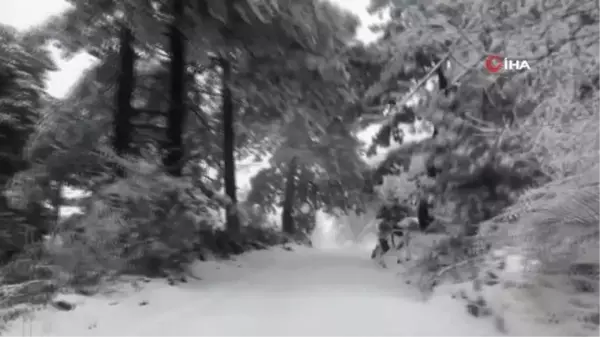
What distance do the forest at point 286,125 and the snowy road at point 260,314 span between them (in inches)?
20.7

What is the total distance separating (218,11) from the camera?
27.0 feet

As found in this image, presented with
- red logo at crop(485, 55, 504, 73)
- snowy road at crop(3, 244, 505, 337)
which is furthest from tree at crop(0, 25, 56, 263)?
red logo at crop(485, 55, 504, 73)

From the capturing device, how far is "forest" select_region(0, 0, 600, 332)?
12.8 ft

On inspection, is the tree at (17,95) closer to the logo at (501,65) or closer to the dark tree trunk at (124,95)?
the dark tree trunk at (124,95)

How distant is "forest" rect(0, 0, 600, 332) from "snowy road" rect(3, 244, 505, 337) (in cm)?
53

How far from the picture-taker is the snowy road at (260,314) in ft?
15.3

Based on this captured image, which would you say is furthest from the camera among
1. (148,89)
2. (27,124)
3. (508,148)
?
(27,124)

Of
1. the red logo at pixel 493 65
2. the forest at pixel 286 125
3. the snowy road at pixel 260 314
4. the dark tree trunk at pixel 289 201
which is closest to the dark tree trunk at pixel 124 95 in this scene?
the forest at pixel 286 125

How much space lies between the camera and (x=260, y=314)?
530 centimetres

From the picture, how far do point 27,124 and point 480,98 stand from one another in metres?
10.1

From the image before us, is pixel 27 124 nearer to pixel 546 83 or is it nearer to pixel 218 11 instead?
pixel 218 11

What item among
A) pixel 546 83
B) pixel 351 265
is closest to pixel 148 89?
pixel 351 265

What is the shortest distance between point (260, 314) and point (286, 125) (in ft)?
24.4

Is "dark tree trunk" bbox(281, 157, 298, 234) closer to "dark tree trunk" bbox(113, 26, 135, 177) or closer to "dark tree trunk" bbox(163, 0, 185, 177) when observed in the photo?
"dark tree trunk" bbox(163, 0, 185, 177)
